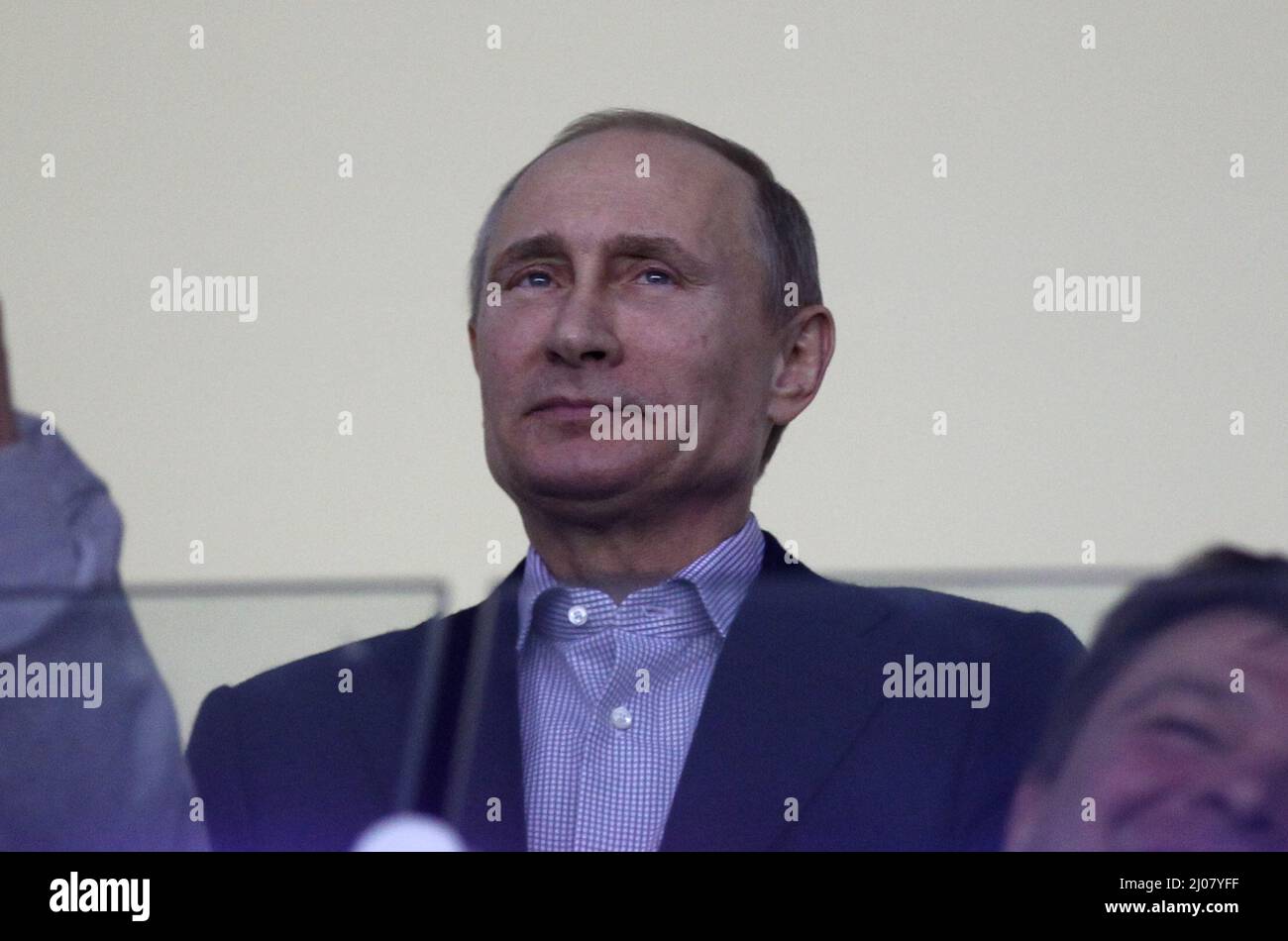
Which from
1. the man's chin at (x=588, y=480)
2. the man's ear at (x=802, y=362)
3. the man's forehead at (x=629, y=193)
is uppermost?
the man's forehead at (x=629, y=193)

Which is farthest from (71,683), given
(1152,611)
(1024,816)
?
(1152,611)

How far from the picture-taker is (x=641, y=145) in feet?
10.2

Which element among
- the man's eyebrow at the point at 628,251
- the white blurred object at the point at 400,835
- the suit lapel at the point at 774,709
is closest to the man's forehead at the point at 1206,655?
the suit lapel at the point at 774,709

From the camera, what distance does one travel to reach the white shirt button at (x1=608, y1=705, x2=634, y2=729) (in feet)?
9.45

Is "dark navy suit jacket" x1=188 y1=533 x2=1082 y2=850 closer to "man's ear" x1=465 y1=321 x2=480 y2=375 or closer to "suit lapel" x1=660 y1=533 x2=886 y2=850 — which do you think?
"suit lapel" x1=660 y1=533 x2=886 y2=850

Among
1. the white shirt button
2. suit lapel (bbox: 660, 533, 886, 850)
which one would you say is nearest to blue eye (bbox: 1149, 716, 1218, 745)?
suit lapel (bbox: 660, 533, 886, 850)

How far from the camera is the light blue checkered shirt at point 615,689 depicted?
2.85 m

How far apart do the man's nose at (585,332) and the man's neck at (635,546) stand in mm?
261

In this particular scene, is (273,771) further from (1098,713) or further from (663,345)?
(1098,713)

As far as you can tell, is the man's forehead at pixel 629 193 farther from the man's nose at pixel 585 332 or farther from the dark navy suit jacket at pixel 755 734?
the dark navy suit jacket at pixel 755 734
